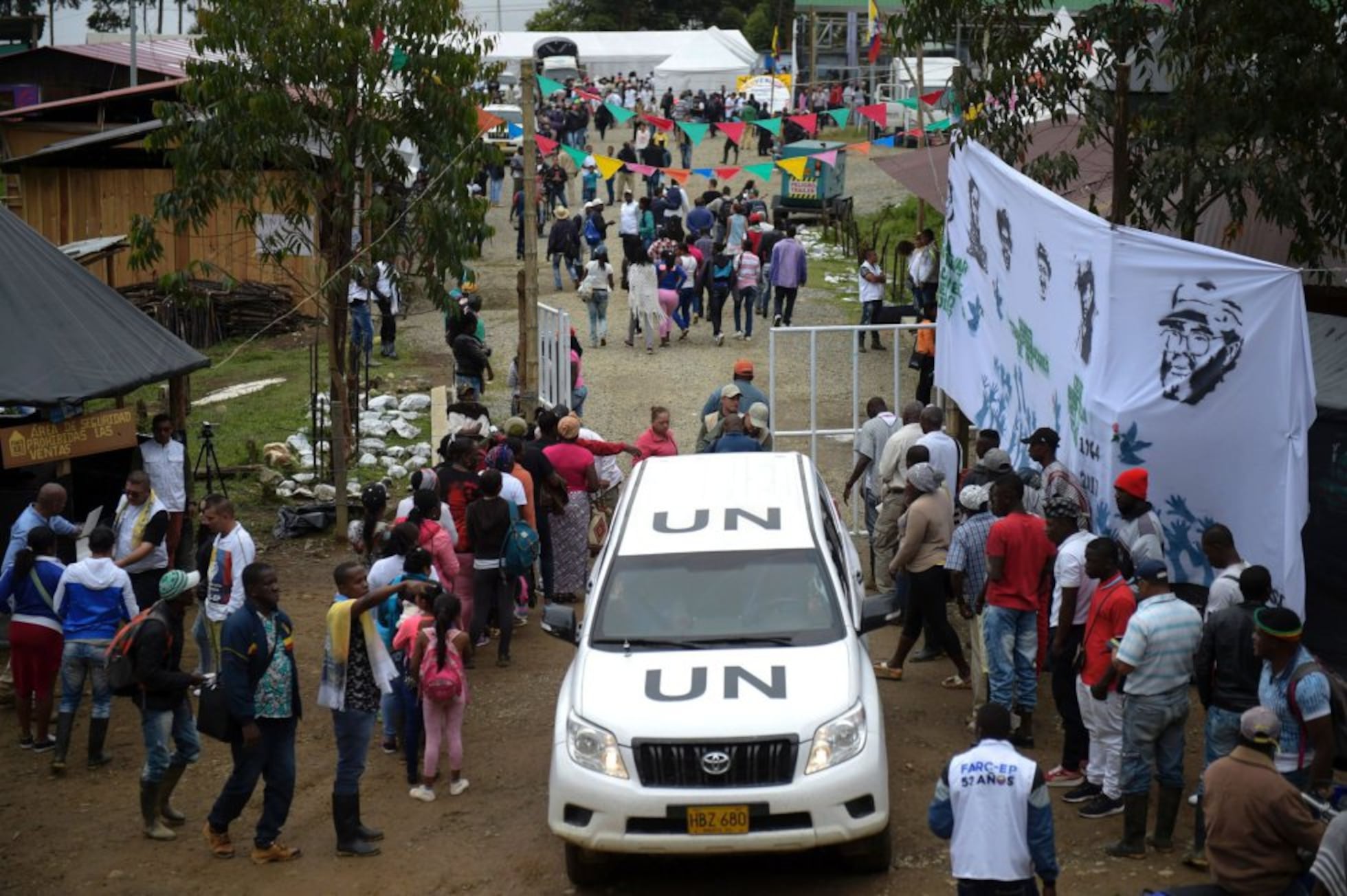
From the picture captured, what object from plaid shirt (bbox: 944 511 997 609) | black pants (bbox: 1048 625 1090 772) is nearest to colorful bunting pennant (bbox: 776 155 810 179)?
plaid shirt (bbox: 944 511 997 609)

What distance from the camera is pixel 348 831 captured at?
29.3ft

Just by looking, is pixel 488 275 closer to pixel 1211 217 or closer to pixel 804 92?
pixel 1211 217

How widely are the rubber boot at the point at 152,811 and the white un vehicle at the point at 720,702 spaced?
2.50 meters

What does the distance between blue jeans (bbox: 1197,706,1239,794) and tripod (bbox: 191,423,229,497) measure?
31.6 feet

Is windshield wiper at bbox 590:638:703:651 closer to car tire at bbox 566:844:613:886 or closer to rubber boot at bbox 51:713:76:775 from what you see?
car tire at bbox 566:844:613:886

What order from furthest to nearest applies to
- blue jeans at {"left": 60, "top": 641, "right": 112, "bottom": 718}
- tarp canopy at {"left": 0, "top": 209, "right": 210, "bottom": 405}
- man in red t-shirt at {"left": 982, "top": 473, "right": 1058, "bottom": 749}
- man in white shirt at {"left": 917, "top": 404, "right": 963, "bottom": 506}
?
tarp canopy at {"left": 0, "top": 209, "right": 210, "bottom": 405}, man in white shirt at {"left": 917, "top": 404, "right": 963, "bottom": 506}, blue jeans at {"left": 60, "top": 641, "right": 112, "bottom": 718}, man in red t-shirt at {"left": 982, "top": 473, "right": 1058, "bottom": 749}

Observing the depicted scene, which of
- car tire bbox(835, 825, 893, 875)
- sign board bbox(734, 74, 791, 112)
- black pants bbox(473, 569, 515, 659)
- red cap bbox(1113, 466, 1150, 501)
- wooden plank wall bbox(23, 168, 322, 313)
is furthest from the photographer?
sign board bbox(734, 74, 791, 112)

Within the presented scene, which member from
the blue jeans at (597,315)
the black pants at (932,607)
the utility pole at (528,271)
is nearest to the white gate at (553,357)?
the utility pole at (528,271)

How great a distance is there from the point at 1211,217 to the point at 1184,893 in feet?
31.1

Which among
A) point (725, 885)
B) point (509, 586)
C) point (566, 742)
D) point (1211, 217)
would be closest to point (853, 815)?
point (725, 885)

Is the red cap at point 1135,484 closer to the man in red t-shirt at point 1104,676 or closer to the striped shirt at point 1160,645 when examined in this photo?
the man in red t-shirt at point 1104,676

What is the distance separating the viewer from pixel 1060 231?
432 inches

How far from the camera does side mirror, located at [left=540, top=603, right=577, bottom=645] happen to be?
9.05 m

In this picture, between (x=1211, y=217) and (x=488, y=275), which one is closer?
(x=1211, y=217)
